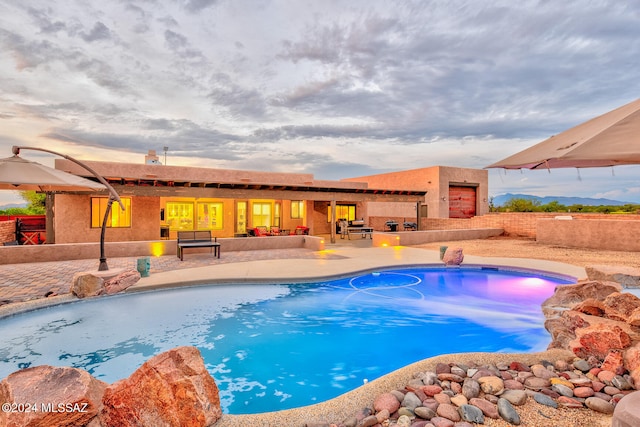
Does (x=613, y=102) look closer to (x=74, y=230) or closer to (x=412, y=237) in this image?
(x=412, y=237)

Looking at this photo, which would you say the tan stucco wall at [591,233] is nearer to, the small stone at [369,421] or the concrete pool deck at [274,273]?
the concrete pool deck at [274,273]

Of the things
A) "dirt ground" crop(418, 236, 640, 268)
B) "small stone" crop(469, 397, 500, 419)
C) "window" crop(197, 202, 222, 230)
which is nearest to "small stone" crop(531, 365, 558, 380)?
"small stone" crop(469, 397, 500, 419)

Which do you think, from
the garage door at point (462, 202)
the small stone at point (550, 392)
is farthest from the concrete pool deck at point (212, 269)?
the garage door at point (462, 202)

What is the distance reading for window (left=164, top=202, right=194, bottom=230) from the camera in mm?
19891

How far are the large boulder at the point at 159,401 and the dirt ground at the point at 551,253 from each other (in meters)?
13.0

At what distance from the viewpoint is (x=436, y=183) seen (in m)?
28.5

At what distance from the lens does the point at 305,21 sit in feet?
49.2

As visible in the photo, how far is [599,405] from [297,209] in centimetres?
2104

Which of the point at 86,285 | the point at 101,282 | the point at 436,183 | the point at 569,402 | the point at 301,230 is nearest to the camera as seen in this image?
the point at 569,402

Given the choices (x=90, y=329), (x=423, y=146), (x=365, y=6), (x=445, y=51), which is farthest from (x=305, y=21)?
(x=423, y=146)

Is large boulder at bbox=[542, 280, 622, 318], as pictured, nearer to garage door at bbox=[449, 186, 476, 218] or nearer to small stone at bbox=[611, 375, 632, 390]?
small stone at bbox=[611, 375, 632, 390]

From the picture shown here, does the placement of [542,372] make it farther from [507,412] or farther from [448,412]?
[448,412]

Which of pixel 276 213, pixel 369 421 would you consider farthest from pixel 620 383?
pixel 276 213

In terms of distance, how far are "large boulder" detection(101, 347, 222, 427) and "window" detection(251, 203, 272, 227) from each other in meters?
19.1
